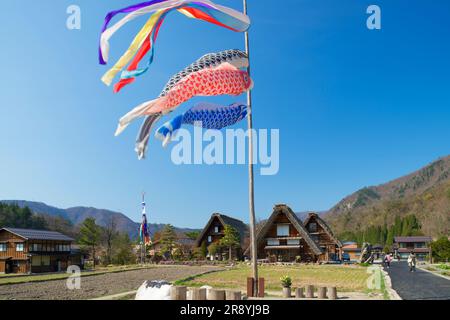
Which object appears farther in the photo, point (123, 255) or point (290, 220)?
point (123, 255)

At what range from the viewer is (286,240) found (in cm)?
4747

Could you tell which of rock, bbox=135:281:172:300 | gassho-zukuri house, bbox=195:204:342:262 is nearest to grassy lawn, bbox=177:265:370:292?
rock, bbox=135:281:172:300

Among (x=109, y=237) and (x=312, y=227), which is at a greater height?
(x=312, y=227)

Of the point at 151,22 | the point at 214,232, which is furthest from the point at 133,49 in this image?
the point at 214,232

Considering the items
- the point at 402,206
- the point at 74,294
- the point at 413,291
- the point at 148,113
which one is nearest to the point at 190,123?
the point at 148,113

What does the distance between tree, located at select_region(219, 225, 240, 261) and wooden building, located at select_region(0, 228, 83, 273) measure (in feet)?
61.0

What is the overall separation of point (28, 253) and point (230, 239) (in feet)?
74.4

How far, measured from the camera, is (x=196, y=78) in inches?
498

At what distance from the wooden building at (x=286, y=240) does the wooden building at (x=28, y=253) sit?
21.3m

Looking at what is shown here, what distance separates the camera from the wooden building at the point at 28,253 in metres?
41.5

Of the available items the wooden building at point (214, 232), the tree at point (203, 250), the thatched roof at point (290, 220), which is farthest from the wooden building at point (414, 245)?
the tree at point (203, 250)

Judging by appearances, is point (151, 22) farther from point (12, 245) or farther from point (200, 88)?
point (12, 245)

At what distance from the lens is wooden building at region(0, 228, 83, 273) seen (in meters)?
41.5
